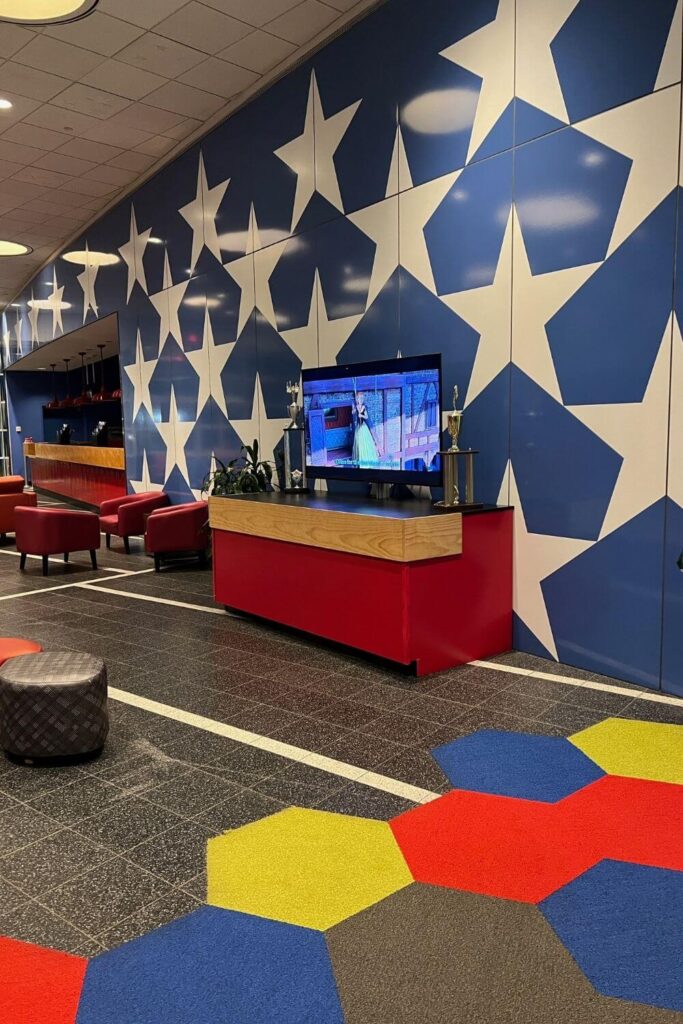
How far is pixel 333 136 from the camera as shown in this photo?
17.6 ft

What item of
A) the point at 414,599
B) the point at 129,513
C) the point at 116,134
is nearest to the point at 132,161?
the point at 116,134

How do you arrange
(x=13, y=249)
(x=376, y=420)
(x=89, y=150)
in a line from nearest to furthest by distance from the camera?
(x=376, y=420) → (x=89, y=150) → (x=13, y=249)

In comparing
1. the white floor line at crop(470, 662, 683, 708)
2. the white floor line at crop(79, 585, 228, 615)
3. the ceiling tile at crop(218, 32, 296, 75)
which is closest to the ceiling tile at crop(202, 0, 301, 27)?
the ceiling tile at crop(218, 32, 296, 75)

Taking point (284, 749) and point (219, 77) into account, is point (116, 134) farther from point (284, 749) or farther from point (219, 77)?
point (284, 749)

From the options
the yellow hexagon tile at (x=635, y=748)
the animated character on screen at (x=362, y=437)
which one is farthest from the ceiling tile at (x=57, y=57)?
the yellow hexagon tile at (x=635, y=748)

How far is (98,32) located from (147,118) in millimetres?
1544

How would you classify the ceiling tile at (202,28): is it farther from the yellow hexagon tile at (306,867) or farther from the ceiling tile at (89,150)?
the yellow hexagon tile at (306,867)

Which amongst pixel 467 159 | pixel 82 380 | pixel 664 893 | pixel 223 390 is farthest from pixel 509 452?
pixel 82 380

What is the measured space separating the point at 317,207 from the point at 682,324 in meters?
3.17

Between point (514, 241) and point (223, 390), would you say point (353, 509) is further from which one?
point (223, 390)

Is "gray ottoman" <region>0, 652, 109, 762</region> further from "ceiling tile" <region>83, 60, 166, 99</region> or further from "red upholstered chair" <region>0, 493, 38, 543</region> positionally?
"red upholstered chair" <region>0, 493, 38, 543</region>

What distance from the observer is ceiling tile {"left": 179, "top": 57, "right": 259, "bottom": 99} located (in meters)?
5.89

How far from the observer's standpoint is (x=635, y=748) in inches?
117

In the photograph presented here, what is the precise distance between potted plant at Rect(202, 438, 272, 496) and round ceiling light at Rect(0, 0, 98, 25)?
3.23m
